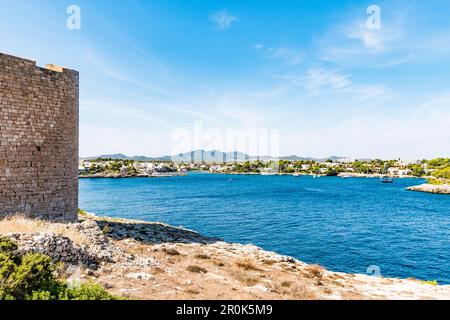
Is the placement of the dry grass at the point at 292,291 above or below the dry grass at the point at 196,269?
below

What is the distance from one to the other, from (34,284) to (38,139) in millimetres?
8657

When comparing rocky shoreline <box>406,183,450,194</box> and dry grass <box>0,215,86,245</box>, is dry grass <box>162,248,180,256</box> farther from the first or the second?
rocky shoreline <box>406,183,450,194</box>

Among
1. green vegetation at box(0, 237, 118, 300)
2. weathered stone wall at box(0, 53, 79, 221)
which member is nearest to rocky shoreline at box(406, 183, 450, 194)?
weathered stone wall at box(0, 53, 79, 221)

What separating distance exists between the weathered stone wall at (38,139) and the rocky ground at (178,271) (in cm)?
216

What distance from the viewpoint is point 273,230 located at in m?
35.3

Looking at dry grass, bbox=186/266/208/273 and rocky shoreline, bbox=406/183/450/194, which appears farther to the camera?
rocky shoreline, bbox=406/183/450/194

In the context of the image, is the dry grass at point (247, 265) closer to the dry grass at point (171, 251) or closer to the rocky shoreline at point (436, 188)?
the dry grass at point (171, 251)

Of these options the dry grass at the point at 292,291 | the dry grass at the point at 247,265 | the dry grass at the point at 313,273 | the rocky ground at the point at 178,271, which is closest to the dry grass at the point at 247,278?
the rocky ground at the point at 178,271

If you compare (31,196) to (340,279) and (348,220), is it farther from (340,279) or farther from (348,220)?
(348,220)

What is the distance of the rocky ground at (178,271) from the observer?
29.6ft

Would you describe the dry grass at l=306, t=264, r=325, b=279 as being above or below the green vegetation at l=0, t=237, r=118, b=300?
below

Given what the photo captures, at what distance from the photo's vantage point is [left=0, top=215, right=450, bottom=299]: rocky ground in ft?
29.6

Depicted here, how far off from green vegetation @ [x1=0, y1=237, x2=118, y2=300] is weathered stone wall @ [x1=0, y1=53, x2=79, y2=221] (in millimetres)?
6273

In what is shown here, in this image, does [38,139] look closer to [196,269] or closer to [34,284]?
[34,284]
